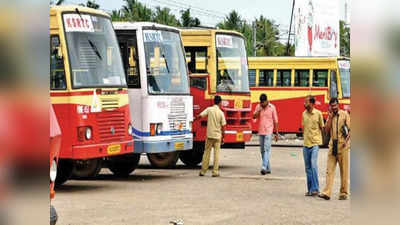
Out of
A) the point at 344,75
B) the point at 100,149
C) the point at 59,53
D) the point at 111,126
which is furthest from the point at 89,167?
the point at 344,75

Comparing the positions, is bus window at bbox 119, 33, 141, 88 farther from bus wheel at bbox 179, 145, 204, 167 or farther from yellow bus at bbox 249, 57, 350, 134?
yellow bus at bbox 249, 57, 350, 134

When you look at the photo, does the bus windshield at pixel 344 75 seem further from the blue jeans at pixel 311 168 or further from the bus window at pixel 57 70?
the bus window at pixel 57 70

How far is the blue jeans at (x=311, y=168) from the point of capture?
47.8 ft

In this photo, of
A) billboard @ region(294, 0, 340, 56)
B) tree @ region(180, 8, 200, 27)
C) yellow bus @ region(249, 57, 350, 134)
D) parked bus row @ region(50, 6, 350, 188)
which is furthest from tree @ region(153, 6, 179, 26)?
parked bus row @ region(50, 6, 350, 188)

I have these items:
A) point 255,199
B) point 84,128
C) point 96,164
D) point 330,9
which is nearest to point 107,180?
point 96,164

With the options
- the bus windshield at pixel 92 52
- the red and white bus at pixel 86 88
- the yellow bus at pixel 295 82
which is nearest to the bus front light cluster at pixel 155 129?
the red and white bus at pixel 86 88

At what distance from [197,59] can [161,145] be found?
14.3 feet

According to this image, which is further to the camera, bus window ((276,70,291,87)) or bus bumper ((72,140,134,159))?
bus window ((276,70,291,87))

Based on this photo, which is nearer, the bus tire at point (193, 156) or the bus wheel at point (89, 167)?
the bus wheel at point (89, 167)

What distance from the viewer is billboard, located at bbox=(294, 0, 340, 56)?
159ft

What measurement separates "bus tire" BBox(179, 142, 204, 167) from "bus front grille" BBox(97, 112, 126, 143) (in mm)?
5536

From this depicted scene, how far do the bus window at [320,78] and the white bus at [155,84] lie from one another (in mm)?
14295

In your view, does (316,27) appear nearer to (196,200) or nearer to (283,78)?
(283,78)
